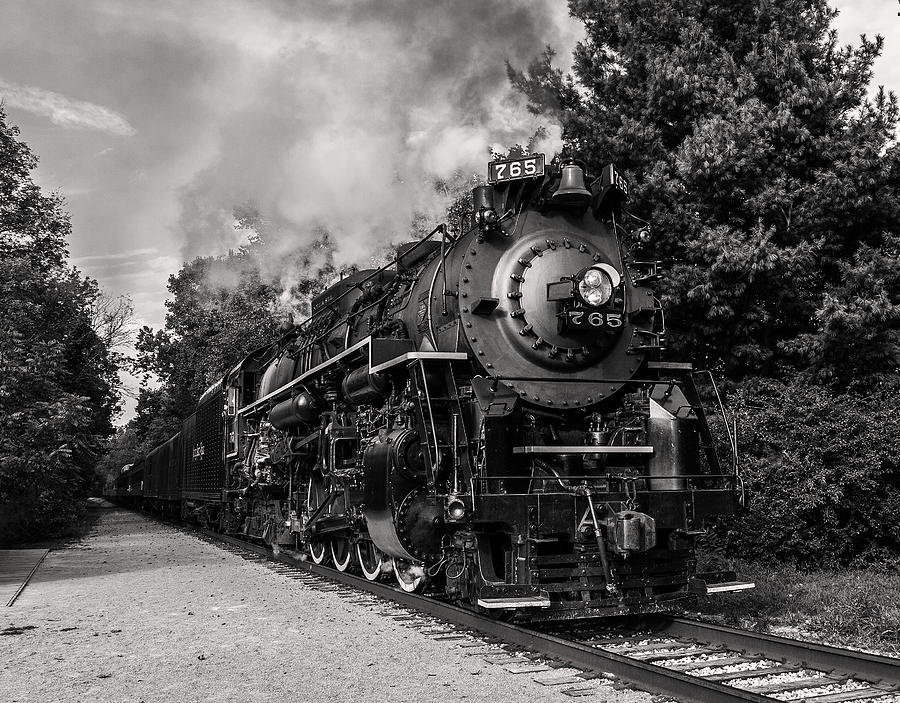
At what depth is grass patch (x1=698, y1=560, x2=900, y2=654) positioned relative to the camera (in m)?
6.46

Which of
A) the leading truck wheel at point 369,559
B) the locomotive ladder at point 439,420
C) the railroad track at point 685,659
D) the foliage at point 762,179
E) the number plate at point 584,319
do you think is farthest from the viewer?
the foliage at point 762,179

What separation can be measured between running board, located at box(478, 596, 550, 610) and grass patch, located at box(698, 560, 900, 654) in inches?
84.6

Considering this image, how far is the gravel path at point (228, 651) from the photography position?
489 centimetres

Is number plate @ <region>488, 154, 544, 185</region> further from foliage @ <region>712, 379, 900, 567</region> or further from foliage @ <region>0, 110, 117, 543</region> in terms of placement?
foliage @ <region>0, 110, 117, 543</region>

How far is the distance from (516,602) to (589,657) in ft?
2.36

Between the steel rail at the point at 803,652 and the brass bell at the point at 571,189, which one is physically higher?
the brass bell at the point at 571,189

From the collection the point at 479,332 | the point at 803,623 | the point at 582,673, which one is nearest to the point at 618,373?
the point at 479,332

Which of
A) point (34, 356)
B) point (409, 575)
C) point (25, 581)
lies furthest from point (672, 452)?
point (34, 356)

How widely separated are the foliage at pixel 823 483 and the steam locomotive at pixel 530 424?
3026mm

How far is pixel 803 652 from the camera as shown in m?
5.36

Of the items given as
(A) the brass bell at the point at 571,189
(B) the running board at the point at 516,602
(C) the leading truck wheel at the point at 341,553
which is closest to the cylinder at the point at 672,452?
(B) the running board at the point at 516,602

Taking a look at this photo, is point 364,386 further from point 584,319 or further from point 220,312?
point 220,312

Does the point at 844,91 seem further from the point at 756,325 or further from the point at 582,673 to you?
the point at 582,673

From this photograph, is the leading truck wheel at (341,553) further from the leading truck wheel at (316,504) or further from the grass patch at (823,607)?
the grass patch at (823,607)
